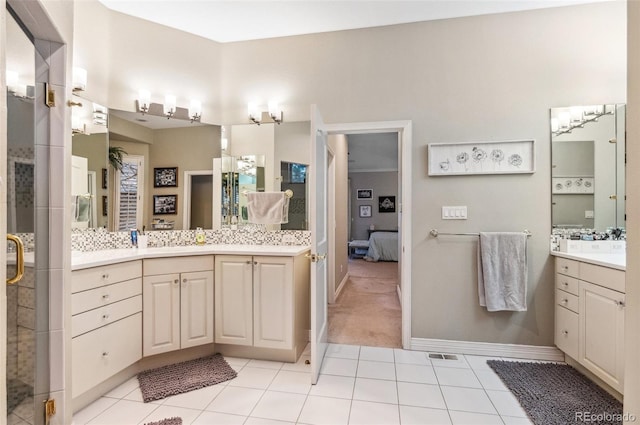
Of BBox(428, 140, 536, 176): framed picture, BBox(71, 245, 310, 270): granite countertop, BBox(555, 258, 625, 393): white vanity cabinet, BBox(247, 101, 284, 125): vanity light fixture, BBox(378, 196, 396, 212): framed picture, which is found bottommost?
BBox(555, 258, 625, 393): white vanity cabinet

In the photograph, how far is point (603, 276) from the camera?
74.2 inches

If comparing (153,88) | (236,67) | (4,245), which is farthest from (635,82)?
(153,88)

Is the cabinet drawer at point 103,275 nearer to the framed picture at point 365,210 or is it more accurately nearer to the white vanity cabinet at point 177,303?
the white vanity cabinet at point 177,303

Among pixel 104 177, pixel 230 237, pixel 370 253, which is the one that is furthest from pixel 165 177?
pixel 370 253

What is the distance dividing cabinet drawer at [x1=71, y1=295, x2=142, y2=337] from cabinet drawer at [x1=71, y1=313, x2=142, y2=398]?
Answer: 0.11ft

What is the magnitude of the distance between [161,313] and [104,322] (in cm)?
40

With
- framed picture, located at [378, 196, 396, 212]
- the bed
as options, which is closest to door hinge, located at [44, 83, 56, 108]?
the bed

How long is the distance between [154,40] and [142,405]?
2978 mm

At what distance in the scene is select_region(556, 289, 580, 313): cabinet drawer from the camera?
84.4 inches

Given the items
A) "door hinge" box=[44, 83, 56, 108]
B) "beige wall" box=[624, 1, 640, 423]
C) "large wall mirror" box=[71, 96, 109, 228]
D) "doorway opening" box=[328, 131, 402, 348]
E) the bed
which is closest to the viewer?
"beige wall" box=[624, 1, 640, 423]

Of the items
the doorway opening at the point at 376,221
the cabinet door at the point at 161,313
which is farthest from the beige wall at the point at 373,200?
the cabinet door at the point at 161,313

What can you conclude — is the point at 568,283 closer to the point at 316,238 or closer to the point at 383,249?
the point at 316,238

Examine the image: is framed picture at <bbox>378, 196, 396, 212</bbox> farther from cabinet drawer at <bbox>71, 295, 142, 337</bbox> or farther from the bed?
cabinet drawer at <bbox>71, 295, 142, 337</bbox>

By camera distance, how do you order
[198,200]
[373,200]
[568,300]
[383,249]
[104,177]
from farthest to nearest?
[373,200]
[383,249]
[198,200]
[104,177]
[568,300]
